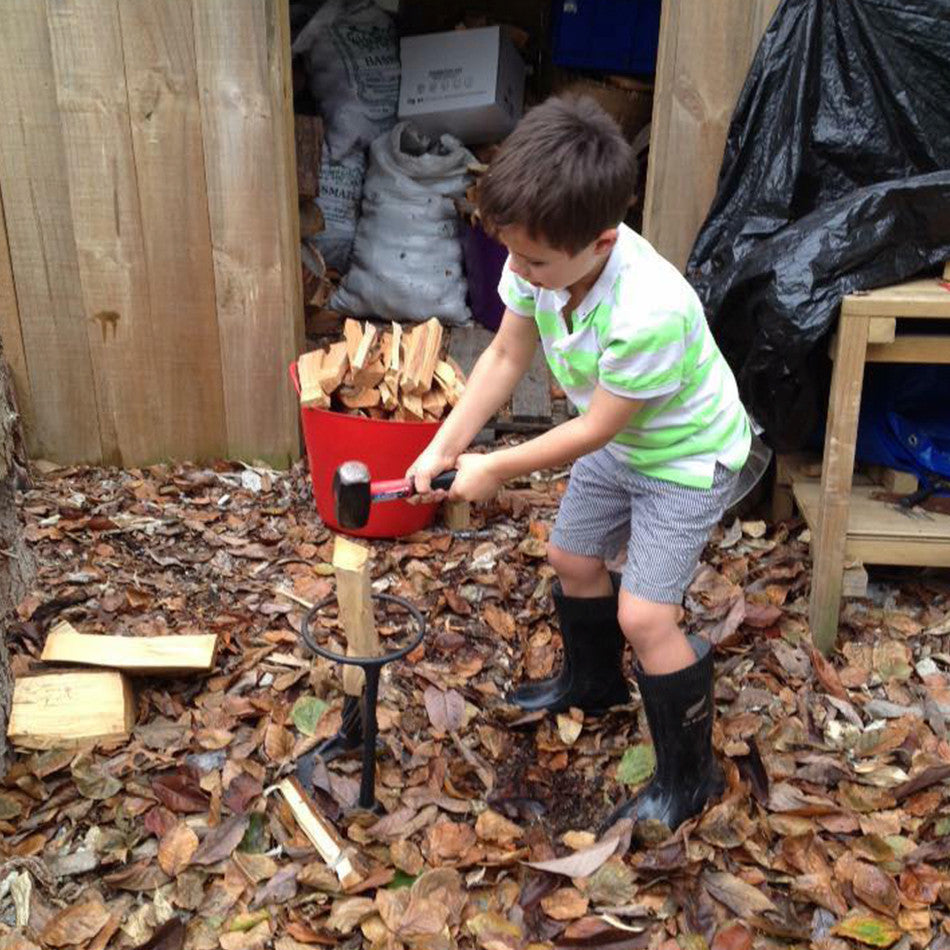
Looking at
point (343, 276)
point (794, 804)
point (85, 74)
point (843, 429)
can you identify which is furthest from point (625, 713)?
point (343, 276)

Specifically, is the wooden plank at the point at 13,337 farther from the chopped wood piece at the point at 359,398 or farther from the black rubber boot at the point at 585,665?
the black rubber boot at the point at 585,665

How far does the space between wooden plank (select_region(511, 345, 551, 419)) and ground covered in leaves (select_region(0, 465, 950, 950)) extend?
1.04 m

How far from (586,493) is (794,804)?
0.82m

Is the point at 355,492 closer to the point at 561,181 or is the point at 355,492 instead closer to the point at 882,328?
the point at 561,181

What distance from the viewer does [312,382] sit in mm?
3232

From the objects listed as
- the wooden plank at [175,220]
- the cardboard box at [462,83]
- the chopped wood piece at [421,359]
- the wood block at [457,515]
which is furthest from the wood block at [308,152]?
the wood block at [457,515]

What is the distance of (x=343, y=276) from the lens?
5.49 m

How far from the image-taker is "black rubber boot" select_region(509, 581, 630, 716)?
2.43m

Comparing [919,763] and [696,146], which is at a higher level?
[696,146]

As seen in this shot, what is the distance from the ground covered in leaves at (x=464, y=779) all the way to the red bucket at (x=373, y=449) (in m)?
0.13

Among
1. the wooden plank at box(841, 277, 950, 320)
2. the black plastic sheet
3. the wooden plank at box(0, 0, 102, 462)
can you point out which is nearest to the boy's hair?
the wooden plank at box(841, 277, 950, 320)

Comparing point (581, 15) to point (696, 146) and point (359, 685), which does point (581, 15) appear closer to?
point (696, 146)

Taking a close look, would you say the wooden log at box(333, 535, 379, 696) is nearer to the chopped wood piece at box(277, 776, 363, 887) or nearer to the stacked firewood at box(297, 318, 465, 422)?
the chopped wood piece at box(277, 776, 363, 887)

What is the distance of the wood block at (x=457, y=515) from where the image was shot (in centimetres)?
338
